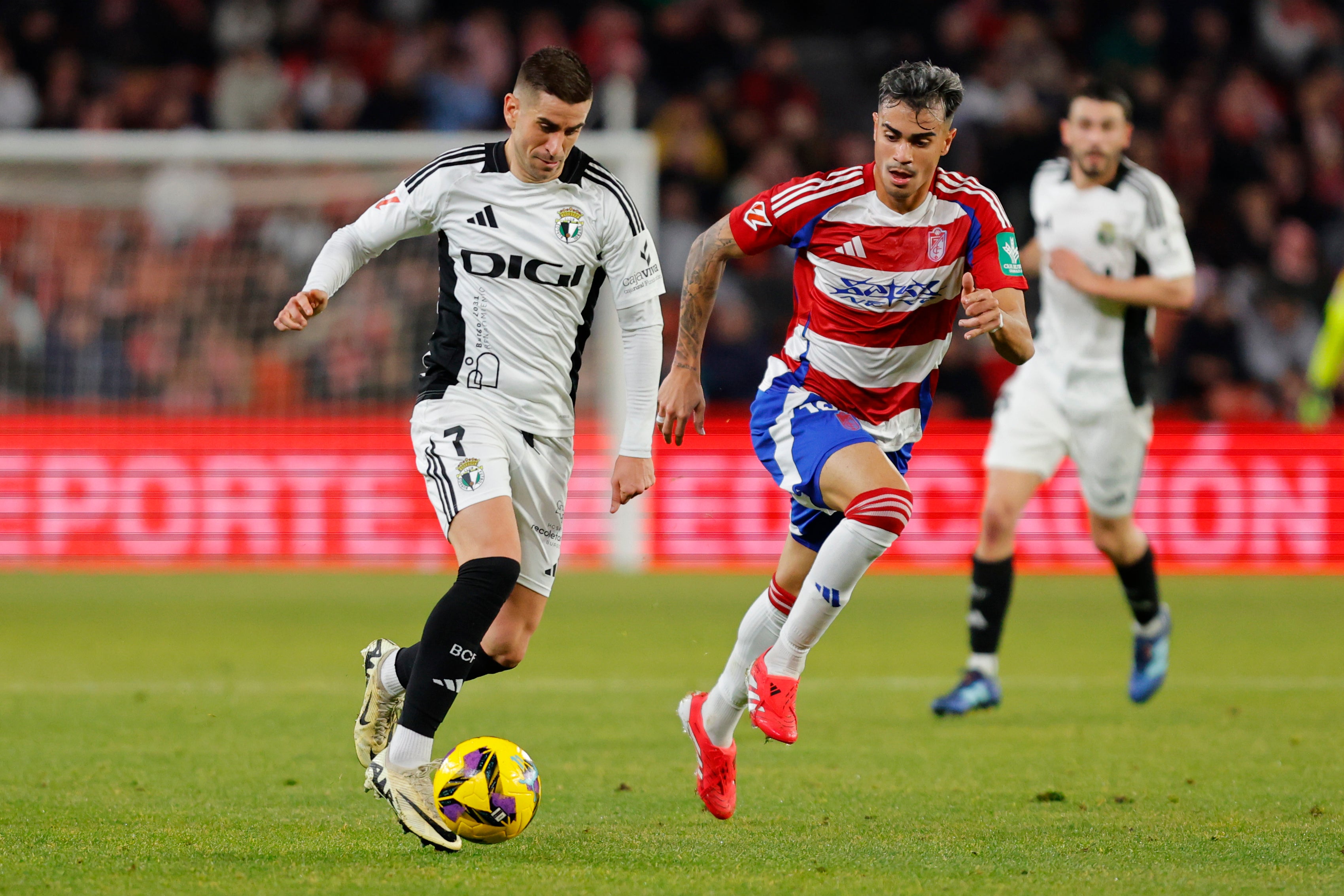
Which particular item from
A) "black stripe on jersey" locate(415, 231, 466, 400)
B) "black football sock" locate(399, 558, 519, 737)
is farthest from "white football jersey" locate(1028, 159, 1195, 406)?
"black football sock" locate(399, 558, 519, 737)

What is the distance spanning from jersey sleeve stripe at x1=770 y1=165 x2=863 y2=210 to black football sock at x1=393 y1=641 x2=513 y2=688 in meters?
1.74

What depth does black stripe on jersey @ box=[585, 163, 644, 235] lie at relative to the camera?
5398 mm

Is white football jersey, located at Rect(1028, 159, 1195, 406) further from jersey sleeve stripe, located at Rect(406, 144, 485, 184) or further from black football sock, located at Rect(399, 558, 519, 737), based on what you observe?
black football sock, located at Rect(399, 558, 519, 737)

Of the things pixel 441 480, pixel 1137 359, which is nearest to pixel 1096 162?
pixel 1137 359

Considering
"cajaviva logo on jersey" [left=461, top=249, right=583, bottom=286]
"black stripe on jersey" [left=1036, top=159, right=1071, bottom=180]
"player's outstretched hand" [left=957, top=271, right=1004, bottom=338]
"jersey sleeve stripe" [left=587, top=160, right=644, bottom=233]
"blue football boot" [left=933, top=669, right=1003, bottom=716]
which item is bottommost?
"blue football boot" [left=933, top=669, right=1003, bottom=716]

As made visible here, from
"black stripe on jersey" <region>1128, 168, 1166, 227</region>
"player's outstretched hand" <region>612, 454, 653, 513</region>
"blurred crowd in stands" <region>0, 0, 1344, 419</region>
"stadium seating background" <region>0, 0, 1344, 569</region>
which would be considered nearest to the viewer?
"player's outstretched hand" <region>612, 454, 653, 513</region>

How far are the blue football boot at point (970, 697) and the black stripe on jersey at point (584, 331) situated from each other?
8.91ft

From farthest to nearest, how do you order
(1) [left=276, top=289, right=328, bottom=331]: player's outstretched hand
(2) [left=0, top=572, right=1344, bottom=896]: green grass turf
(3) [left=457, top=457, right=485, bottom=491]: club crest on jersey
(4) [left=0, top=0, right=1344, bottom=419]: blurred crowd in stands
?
(4) [left=0, top=0, right=1344, bottom=419]: blurred crowd in stands
(3) [left=457, top=457, right=485, bottom=491]: club crest on jersey
(1) [left=276, top=289, right=328, bottom=331]: player's outstretched hand
(2) [left=0, top=572, right=1344, bottom=896]: green grass turf

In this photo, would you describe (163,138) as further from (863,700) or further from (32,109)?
(863,700)

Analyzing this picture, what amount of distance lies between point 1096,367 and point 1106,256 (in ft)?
1.72

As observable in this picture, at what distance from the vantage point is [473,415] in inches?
204

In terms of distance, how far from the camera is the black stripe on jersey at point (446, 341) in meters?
5.28

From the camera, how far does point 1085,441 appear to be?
317 inches

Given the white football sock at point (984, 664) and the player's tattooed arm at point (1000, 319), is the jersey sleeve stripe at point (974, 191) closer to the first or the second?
the player's tattooed arm at point (1000, 319)
